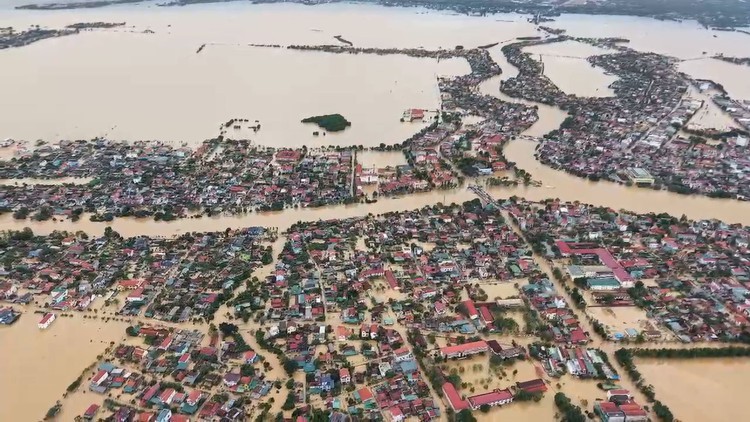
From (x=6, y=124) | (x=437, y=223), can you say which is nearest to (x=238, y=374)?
(x=437, y=223)

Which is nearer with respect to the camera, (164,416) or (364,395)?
(164,416)

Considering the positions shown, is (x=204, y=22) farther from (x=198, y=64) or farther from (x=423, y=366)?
(x=423, y=366)

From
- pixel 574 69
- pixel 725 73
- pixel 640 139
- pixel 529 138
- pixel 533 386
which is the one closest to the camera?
pixel 533 386

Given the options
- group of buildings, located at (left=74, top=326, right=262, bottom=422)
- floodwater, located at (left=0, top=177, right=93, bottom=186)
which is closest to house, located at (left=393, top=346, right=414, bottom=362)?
group of buildings, located at (left=74, top=326, right=262, bottom=422)

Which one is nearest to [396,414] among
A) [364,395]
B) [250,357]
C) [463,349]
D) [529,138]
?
[364,395]

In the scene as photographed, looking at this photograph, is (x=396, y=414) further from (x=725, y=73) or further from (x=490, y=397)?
(x=725, y=73)
